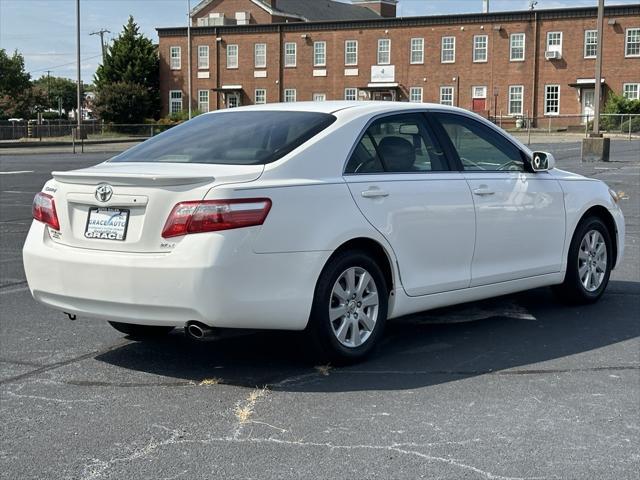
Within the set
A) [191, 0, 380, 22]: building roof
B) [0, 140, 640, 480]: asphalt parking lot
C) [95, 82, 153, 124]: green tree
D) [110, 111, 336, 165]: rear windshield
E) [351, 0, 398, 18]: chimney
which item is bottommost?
[0, 140, 640, 480]: asphalt parking lot

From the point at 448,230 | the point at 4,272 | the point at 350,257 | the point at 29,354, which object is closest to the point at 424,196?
the point at 448,230

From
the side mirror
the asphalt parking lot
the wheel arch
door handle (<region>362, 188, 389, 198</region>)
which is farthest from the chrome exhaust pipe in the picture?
the wheel arch

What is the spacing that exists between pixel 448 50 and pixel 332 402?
60733 mm

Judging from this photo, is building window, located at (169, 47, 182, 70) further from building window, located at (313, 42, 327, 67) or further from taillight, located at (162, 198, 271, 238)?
taillight, located at (162, 198, 271, 238)

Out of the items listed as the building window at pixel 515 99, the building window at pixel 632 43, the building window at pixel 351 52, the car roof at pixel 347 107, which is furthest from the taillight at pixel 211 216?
the building window at pixel 351 52

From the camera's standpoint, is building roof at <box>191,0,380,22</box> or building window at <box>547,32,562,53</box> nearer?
building window at <box>547,32,562,53</box>

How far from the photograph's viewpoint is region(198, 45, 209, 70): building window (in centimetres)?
7275

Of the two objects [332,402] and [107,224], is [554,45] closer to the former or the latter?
[107,224]

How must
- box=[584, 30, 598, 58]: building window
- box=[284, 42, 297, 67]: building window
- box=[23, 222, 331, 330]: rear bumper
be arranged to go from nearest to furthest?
box=[23, 222, 331, 330]: rear bumper, box=[584, 30, 598, 58]: building window, box=[284, 42, 297, 67]: building window

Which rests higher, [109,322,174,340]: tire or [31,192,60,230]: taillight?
[31,192,60,230]: taillight

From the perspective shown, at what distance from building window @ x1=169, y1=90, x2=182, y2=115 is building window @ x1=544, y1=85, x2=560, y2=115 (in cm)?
2984

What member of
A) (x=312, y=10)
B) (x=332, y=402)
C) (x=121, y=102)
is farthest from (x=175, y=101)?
(x=332, y=402)

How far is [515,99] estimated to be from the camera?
61.8m

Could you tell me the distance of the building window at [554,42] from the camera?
2360 inches
